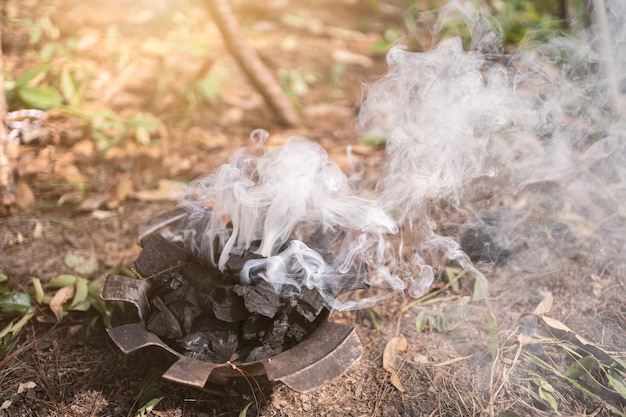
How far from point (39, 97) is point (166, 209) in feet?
3.99

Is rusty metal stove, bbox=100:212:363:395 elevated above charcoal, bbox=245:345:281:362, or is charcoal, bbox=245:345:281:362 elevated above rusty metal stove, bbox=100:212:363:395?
rusty metal stove, bbox=100:212:363:395

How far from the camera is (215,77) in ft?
15.3

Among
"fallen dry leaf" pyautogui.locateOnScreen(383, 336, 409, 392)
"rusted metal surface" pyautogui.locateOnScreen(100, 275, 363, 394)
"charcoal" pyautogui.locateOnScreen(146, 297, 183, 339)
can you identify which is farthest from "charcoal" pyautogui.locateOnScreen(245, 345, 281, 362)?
"fallen dry leaf" pyautogui.locateOnScreen(383, 336, 409, 392)

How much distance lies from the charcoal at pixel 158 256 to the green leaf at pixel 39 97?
65.1 inches

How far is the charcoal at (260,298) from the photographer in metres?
2.23

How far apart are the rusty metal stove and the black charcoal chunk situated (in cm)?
26

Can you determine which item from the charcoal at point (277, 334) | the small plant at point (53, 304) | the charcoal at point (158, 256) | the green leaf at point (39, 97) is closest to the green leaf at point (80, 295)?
the small plant at point (53, 304)

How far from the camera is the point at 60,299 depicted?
2.62 meters

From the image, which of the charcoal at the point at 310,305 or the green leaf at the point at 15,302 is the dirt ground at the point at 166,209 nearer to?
the green leaf at the point at 15,302

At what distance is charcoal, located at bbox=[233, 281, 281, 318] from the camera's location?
223 centimetres

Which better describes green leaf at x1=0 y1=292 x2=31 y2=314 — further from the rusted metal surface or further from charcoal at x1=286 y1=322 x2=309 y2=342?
charcoal at x1=286 y1=322 x2=309 y2=342

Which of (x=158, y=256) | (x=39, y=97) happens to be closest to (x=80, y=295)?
(x=158, y=256)

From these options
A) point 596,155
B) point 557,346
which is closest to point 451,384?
point 557,346

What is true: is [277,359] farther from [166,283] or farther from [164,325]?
[166,283]
